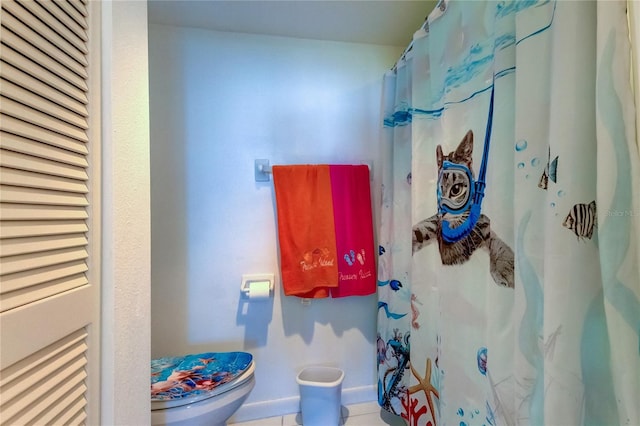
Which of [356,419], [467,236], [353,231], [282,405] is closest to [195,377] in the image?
[282,405]

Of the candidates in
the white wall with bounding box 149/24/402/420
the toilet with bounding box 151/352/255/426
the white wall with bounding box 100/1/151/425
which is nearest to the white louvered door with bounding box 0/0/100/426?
the white wall with bounding box 100/1/151/425

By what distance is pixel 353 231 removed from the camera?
163 cm

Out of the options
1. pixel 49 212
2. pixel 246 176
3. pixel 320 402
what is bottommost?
pixel 320 402

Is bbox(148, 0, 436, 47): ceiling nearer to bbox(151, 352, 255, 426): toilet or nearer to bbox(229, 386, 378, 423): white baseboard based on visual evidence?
bbox(151, 352, 255, 426): toilet

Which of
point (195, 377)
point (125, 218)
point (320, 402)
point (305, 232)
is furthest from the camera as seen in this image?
point (305, 232)

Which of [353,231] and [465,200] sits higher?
[465,200]

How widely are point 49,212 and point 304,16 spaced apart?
1.48 meters

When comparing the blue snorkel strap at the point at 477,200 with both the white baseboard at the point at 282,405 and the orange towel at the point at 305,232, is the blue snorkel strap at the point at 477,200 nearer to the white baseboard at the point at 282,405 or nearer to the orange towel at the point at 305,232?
the orange towel at the point at 305,232

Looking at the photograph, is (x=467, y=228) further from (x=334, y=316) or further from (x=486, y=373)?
(x=334, y=316)

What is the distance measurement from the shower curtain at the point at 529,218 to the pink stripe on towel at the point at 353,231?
472 mm

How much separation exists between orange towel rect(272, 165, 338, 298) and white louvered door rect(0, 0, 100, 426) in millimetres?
904

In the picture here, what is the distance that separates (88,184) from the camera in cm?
74

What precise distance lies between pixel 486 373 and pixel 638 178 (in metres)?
0.64

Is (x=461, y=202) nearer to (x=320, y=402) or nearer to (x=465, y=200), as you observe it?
(x=465, y=200)
